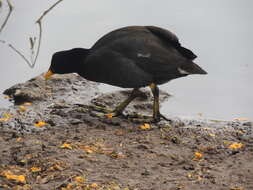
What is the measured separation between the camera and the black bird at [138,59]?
21.1 feet

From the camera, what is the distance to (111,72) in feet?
21.1

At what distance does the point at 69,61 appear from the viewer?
22.8 ft

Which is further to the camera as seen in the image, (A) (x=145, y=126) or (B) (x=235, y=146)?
(A) (x=145, y=126)

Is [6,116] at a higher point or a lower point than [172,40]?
lower

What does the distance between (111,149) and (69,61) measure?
5.98ft

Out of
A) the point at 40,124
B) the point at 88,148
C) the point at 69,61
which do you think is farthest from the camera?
the point at 69,61

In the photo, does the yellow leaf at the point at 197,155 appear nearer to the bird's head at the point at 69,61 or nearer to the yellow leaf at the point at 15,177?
the yellow leaf at the point at 15,177

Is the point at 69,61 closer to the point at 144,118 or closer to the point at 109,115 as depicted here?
the point at 109,115

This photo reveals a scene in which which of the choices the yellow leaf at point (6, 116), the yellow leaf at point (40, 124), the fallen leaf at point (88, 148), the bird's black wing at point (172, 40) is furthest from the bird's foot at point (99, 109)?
the fallen leaf at point (88, 148)

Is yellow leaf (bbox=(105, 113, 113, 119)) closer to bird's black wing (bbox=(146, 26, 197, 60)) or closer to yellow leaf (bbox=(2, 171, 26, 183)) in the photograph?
bird's black wing (bbox=(146, 26, 197, 60))

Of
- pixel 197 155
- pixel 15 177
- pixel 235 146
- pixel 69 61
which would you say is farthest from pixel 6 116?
pixel 235 146

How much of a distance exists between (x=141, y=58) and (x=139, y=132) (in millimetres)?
910

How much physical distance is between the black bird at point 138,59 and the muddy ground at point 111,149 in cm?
55

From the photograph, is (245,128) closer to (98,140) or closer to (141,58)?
(141,58)
